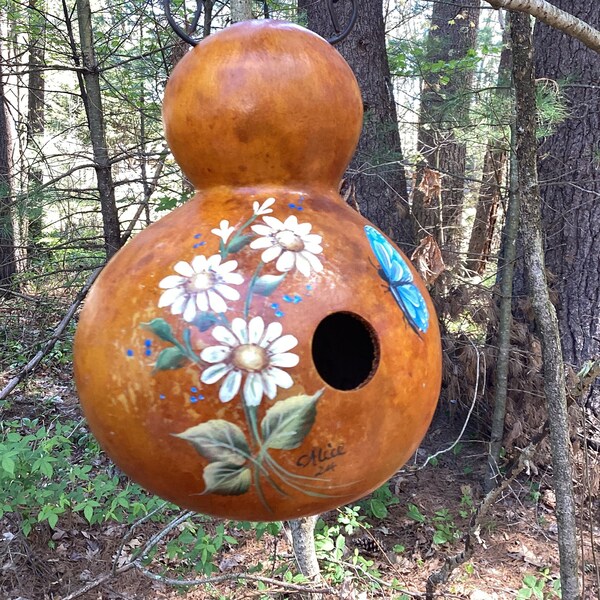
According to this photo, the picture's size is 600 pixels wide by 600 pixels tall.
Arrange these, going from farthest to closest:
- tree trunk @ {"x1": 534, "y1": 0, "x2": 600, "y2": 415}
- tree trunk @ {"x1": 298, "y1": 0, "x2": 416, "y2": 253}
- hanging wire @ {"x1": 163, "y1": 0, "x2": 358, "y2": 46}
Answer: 1. tree trunk @ {"x1": 298, "y1": 0, "x2": 416, "y2": 253}
2. tree trunk @ {"x1": 534, "y1": 0, "x2": 600, "y2": 415}
3. hanging wire @ {"x1": 163, "y1": 0, "x2": 358, "y2": 46}

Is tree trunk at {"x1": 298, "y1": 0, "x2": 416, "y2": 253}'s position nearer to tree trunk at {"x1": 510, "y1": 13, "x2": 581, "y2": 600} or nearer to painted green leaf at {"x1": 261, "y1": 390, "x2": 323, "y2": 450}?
tree trunk at {"x1": 510, "y1": 13, "x2": 581, "y2": 600}

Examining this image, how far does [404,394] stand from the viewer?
1.25m

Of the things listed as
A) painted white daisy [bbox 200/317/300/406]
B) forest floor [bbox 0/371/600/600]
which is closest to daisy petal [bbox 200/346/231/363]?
painted white daisy [bbox 200/317/300/406]

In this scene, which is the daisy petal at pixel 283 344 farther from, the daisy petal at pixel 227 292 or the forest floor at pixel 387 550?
the forest floor at pixel 387 550

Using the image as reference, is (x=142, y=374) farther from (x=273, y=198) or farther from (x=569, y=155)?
(x=569, y=155)

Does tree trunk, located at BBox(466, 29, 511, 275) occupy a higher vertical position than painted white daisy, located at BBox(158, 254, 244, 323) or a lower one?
higher

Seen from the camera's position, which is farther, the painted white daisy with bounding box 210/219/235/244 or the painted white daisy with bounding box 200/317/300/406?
the painted white daisy with bounding box 210/219/235/244

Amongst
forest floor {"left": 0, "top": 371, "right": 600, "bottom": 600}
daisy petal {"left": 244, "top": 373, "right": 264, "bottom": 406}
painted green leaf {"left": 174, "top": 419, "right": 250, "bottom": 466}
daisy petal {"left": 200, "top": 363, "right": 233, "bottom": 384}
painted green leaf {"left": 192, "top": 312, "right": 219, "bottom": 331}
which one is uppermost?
painted green leaf {"left": 192, "top": 312, "right": 219, "bottom": 331}

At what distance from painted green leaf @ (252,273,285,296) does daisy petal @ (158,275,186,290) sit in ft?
0.50

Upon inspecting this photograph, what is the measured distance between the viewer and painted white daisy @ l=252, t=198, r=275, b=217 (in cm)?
128

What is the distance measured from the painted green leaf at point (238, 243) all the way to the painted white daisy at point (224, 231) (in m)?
0.02

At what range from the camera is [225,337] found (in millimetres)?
1115

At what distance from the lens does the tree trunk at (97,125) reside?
3.16 metres

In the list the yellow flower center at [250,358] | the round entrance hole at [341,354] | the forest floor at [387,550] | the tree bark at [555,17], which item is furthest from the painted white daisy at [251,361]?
the forest floor at [387,550]
